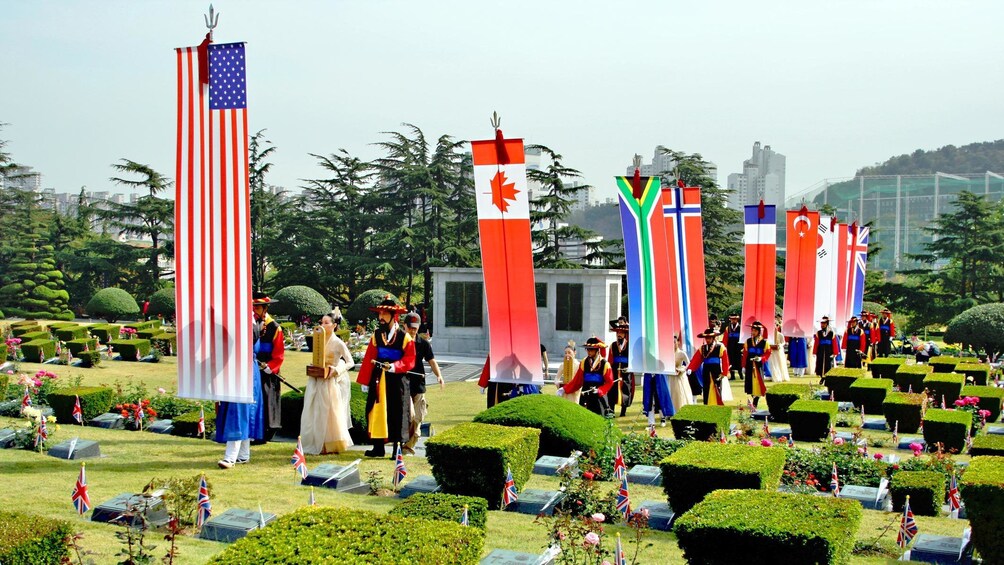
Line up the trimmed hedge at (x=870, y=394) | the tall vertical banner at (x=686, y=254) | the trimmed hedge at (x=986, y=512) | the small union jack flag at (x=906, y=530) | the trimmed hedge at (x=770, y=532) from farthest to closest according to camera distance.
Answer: the trimmed hedge at (x=870, y=394)
the tall vertical banner at (x=686, y=254)
the small union jack flag at (x=906, y=530)
the trimmed hedge at (x=986, y=512)
the trimmed hedge at (x=770, y=532)

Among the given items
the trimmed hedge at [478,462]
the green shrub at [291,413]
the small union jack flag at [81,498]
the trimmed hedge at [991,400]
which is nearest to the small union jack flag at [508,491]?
the trimmed hedge at [478,462]

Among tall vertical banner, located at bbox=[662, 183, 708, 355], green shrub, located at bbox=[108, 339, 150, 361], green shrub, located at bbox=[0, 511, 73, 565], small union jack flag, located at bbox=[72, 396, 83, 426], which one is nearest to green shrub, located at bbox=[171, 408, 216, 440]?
small union jack flag, located at bbox=[72, 396, 83, 426]

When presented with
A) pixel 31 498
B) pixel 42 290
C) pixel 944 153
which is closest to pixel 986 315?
pixel 31 498

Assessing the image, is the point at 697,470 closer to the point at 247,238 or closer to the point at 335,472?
the point at 335,472

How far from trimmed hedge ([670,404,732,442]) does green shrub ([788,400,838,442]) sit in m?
1.65

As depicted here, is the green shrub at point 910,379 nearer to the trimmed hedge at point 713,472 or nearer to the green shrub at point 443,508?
the trimmed hedge at point 713,472

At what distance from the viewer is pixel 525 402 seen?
10.5m

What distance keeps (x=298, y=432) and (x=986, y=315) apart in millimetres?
23894

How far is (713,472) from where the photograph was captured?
7.92m

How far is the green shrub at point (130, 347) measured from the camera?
2334 centimetres

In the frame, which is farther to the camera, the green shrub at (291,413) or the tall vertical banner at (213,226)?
the green shrub at (291,413)

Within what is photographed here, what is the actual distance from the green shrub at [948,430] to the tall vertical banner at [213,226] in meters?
9.65

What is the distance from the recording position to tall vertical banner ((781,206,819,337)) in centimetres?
2144

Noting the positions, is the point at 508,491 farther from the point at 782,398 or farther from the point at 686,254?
the point at 782,398
